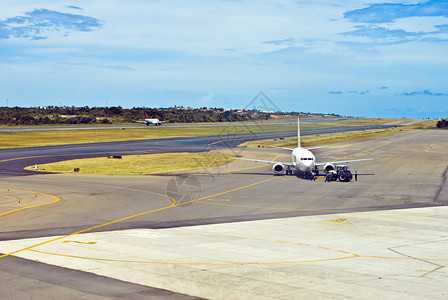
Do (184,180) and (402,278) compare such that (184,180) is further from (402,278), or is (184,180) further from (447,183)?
(402,278)

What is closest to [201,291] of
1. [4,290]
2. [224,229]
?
[4,290]

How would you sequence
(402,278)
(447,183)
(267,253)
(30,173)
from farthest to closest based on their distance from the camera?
(30,173) < (447,183) < (267,253) < (402,278)

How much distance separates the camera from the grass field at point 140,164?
7312cm

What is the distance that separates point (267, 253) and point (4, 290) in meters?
14.7

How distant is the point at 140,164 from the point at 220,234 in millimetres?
49650

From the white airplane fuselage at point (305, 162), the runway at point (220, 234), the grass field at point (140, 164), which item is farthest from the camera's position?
the grass field at point (140, 164)

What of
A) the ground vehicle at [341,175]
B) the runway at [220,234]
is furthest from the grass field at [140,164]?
the ground vehicle at [341,175]

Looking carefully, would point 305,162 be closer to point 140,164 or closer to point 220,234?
point 220,234

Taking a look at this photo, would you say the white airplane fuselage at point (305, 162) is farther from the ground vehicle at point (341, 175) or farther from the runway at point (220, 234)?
the ground vehicle at point (341, 175)

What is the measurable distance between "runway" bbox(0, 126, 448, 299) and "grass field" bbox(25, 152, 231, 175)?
21.9ft

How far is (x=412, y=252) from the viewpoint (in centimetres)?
2819

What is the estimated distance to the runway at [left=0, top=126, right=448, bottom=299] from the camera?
22.1 meters

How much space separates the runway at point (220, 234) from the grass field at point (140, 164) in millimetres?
6665

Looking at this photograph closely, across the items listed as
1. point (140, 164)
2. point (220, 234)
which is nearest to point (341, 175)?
point (220, 234)
